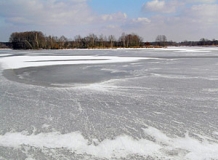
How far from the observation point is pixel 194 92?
214 inches

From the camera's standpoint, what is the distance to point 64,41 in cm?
6931

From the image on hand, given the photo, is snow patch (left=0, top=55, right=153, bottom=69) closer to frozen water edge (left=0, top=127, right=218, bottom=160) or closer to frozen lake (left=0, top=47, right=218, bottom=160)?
frozen lake (left=0, top=47, right=218, bottom=160)

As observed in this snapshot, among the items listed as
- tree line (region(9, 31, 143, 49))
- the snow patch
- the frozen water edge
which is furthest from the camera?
tree line (region(9, 31, 143, 49))

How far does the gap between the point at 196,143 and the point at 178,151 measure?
36 cm

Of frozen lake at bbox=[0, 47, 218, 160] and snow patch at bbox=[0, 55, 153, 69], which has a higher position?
snow patch at bbox=[0, 55, 153, 69]

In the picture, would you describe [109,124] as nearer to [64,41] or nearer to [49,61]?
[49,61]

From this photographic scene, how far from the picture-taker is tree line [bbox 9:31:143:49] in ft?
204

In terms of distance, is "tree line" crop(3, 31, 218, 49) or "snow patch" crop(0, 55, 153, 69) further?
"tree line" crop(3, 31, 218, 49)

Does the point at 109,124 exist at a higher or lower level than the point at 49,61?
lower

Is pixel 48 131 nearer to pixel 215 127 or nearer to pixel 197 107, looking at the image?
pixel 215 127

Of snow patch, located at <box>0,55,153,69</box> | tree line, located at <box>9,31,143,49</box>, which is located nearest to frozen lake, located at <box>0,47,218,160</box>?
snow patch, located at <box>0,55,153,69</box>

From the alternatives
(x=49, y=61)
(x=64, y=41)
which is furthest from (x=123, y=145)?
(x=64, y=41)

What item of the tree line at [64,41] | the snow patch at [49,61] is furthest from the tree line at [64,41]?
the snow patch at [49,61]

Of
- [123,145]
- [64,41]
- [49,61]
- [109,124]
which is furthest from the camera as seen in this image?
[64,41]
